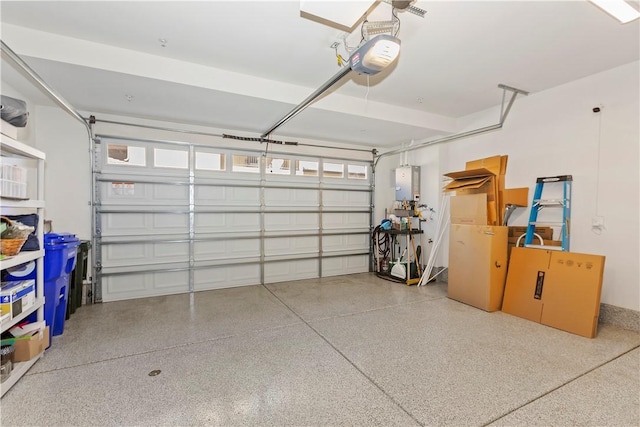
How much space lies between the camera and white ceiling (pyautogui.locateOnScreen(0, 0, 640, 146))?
231 cm

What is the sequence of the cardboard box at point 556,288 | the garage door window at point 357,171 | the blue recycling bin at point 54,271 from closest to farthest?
the blue recycling bin at point 54,271
the cardboard box at point 556,288
the garage door window at point 357,171

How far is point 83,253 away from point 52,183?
103cm

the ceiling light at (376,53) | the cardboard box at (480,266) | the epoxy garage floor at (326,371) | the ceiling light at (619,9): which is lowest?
the epoxy garage floor at (326,371)

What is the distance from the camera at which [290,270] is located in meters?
5.42

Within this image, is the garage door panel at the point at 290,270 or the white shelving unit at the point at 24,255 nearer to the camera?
the white shelving unit at the point at 24,255

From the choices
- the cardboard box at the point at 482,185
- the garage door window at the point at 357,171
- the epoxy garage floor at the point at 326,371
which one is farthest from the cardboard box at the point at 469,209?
the garage door window at the point at 357,171

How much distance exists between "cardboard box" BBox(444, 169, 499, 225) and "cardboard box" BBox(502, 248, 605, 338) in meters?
0.60

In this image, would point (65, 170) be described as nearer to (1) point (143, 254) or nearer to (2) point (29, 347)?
(1) point (143, 254)

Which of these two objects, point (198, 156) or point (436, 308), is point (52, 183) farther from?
point (436, 308)

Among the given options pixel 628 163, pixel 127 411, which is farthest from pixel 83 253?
pixel 628 163

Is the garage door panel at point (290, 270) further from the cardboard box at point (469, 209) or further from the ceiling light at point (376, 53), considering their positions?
the ceiling light at point (376, 53)

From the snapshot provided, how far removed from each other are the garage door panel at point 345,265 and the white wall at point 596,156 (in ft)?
9.48

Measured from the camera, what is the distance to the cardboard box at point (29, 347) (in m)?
2.23

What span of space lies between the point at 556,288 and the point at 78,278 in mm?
5793
